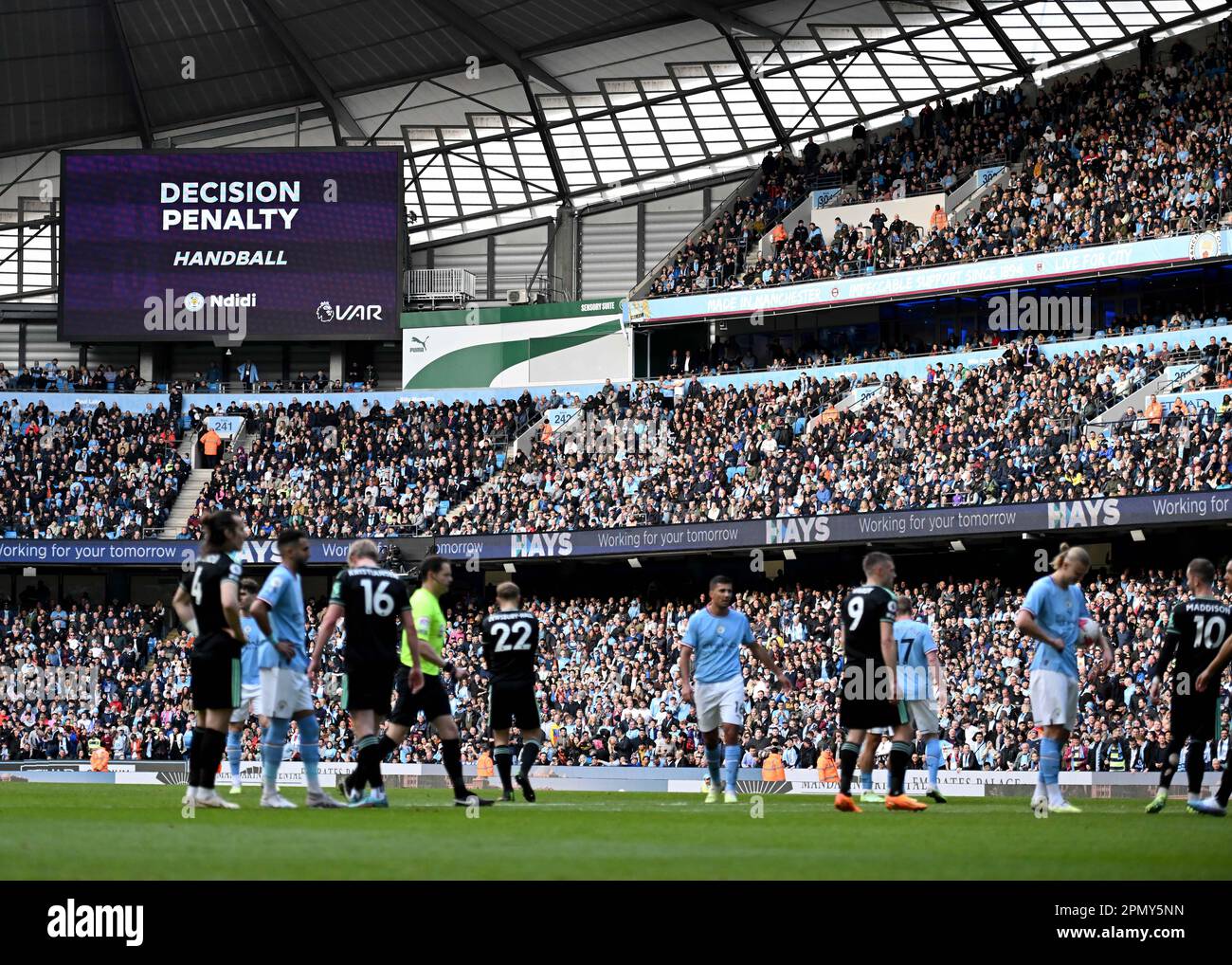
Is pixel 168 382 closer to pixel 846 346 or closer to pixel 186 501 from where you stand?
pixel 186 501

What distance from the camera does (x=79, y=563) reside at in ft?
163

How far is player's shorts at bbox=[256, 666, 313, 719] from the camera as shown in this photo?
48.0ft

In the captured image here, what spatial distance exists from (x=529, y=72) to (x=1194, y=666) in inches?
1657

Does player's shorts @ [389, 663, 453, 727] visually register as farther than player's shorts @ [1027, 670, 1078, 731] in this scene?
Yes

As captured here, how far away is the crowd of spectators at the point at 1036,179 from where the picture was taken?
148 feet

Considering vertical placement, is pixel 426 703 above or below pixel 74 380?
below

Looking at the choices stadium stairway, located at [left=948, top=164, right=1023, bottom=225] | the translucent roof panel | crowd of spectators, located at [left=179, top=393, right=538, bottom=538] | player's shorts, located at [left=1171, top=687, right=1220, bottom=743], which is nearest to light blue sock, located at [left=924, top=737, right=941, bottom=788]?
player's shorts, located at [left=1171, top=687, right=1220, bottom=743]

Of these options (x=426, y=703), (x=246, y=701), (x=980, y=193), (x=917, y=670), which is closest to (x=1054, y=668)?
(x=917, y=670)

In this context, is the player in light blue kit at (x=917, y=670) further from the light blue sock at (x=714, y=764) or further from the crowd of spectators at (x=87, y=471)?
the crowd of spectators at (x=87, y=471)

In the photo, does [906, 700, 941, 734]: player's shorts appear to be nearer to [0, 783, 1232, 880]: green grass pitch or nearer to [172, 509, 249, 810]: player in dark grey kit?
[0, 783, 1232, 880]: green grass pitch

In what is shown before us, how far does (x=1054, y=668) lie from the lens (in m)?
15.3

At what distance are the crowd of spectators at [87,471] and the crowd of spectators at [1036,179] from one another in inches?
647
